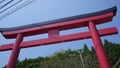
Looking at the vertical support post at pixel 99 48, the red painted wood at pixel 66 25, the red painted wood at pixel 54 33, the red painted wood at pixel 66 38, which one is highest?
the red painted wood at pixel 66 25

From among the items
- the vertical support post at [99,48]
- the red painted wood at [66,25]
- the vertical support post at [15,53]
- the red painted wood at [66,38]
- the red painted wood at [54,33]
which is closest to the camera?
the vertical support post at [99,48]

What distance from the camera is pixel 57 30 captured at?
7176mm

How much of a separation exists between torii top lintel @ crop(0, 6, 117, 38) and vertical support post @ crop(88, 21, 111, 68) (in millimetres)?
306

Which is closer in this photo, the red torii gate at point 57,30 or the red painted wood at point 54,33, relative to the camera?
the red torii gate at point 57,30

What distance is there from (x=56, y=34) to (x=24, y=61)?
82.8ft

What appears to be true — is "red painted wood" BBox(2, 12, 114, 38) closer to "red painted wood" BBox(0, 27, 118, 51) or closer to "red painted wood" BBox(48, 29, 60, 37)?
"red painted wood" BBox(48, 29, 60, 37)

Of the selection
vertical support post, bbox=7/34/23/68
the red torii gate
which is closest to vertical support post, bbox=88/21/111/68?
the red torii gate

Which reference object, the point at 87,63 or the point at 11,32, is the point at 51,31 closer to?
the point at 11,32

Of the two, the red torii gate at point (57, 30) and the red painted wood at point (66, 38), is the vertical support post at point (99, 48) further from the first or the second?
the red painted wood at point (66, 38)

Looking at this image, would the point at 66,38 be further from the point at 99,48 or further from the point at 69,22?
the point at 99,48

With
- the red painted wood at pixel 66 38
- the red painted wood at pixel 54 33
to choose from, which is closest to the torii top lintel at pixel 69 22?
the red painted wood at pixel 54 33

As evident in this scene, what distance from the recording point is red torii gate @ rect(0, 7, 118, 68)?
6.68 m

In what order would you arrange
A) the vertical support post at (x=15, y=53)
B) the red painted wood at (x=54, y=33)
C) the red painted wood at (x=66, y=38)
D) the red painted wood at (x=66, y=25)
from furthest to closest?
the red painted wood at (x=54, y=33) < the red painted wood at (x=66, y=25) < the red painted wood at (x=66, y=38) < the vertical support post at (x=15, y=53)

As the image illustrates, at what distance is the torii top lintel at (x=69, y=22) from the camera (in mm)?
7004
